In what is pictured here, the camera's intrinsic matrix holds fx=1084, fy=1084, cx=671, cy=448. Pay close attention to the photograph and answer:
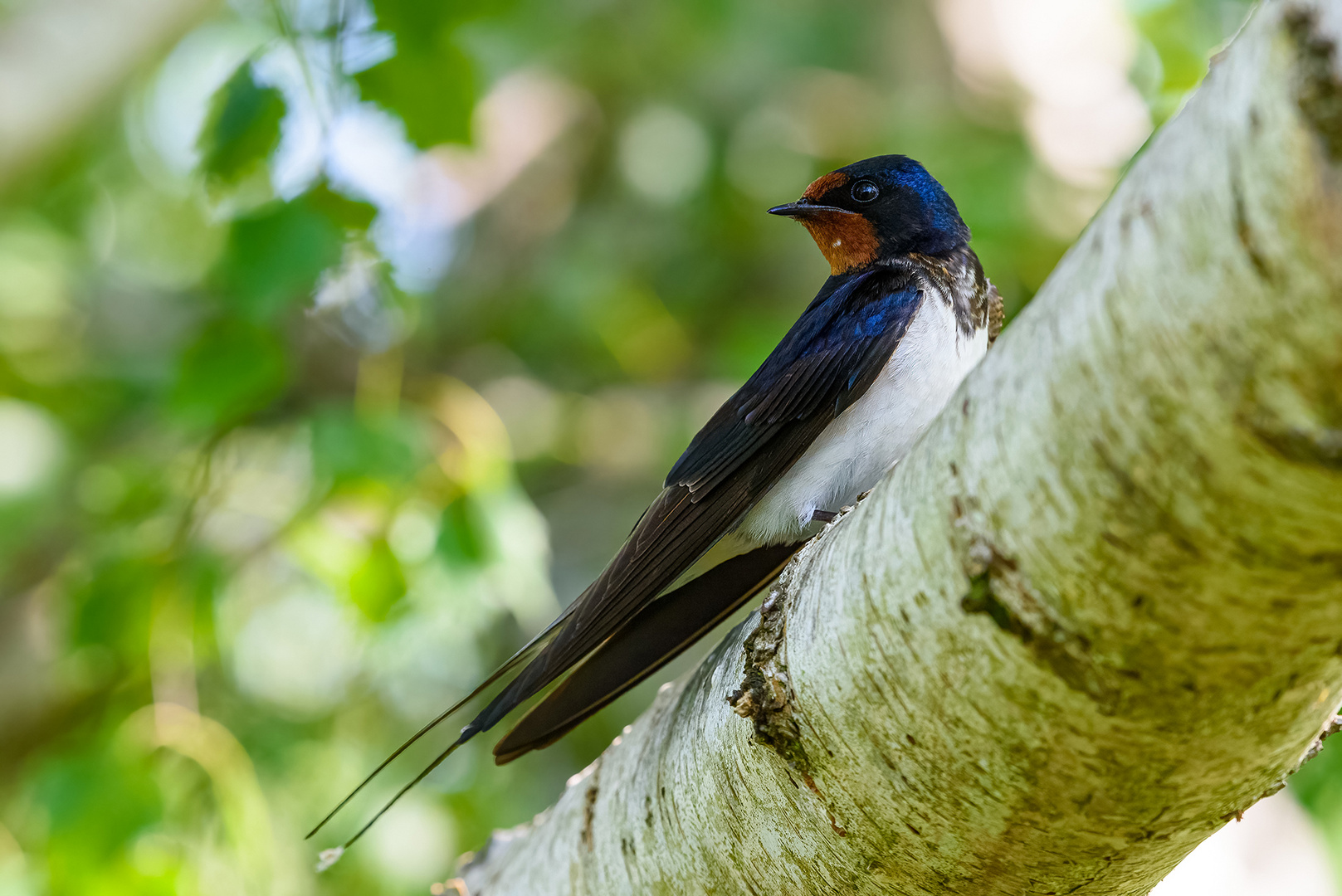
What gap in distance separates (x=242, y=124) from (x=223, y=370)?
556 mm

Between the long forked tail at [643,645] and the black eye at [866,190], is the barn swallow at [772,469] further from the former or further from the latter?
the black eye at [866,190]

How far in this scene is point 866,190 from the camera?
247 centimetres

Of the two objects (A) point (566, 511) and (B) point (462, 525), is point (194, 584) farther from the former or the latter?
(A) point (566, 511)

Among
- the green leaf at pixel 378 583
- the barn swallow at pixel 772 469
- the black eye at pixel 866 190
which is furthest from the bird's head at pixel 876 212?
the green leaf at pixel 378 583

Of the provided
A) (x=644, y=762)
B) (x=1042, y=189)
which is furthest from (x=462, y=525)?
(x=1042, y=189)

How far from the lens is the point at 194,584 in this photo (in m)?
Result: 2.49

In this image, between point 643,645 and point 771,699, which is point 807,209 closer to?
point 643,645

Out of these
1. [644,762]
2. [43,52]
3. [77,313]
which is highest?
[77,313]

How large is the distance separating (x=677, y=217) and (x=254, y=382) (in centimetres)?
333

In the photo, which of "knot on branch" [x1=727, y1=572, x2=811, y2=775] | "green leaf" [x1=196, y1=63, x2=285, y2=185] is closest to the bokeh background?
"green leaf" [x1=196, y1=63, x2=285, y2=185]

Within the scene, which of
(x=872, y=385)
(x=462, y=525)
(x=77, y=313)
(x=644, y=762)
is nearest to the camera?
(x=644, y=762)

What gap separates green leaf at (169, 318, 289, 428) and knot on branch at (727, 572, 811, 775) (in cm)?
148

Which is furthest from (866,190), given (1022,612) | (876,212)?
(1022,612)

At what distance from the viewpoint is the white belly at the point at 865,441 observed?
78.4 inches
